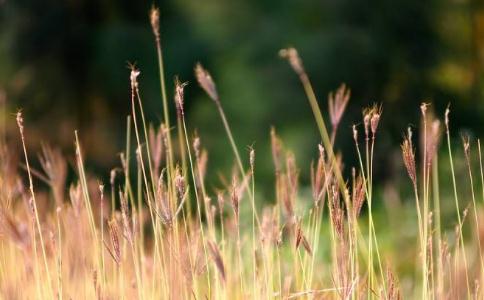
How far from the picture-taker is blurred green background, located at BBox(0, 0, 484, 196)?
17.5 feet

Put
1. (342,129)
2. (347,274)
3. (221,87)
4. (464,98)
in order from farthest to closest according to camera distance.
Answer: (221,87), (464,98), (342,129), (347,274)

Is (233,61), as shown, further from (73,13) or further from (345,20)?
(73,13)

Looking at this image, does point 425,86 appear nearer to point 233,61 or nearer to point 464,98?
point 464,98

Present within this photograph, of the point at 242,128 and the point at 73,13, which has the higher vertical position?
the point at 73,13

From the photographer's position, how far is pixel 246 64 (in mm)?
5711

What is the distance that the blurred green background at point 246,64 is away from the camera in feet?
17.5

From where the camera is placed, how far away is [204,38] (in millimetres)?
5891

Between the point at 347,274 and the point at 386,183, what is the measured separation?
377cm

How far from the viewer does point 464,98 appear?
5.52 m

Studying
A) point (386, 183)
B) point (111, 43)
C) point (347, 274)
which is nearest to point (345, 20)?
point (386, 183)

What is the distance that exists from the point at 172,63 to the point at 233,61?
0.41 m

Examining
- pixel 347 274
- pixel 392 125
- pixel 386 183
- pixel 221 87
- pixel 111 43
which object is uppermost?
pixel 111 43

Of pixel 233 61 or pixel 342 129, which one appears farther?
pixel 233 61

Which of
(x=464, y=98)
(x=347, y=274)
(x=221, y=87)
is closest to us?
(x=347, y=274)
